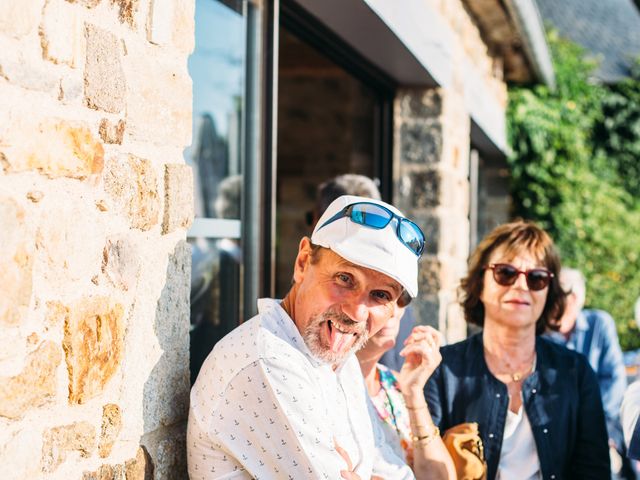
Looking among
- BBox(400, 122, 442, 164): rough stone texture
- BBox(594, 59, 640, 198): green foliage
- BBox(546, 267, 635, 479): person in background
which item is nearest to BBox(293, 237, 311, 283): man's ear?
BBox(546, 267, 635, 479): person in background

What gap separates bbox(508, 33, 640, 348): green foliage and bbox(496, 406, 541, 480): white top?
6.71 metres

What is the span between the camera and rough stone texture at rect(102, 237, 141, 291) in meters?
1.82

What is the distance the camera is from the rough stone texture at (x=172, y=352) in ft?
6.71

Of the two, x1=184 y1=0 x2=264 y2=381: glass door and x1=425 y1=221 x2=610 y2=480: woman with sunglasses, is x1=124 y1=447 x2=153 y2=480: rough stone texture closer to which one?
x1=184 y1=0 x2=264 y2=381: glass door

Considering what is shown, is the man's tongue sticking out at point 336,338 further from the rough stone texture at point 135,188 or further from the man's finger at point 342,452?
the rough stone texture at point 135,188

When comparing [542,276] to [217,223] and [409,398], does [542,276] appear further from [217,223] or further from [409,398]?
[217,223]

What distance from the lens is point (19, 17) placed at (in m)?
1.47

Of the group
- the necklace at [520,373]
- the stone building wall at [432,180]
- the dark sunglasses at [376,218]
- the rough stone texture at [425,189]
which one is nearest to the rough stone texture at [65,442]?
the dark sunglasses at [376,218]

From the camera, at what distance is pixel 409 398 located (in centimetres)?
271

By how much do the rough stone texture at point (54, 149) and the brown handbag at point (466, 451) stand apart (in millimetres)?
1590

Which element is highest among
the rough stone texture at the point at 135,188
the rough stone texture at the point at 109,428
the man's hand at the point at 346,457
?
the rough stone texture at the point at 135,188

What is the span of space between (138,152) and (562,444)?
1.88 meters

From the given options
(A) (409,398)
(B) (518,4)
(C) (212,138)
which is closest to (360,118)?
(B) (518,4)

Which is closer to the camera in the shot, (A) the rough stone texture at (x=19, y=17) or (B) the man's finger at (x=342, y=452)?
(A) the rough stone texture at (x=19, y=17)
